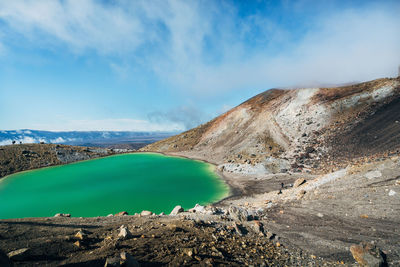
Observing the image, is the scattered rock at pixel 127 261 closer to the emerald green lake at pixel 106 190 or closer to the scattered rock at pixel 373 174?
the emerald green lake at pixel 106 190

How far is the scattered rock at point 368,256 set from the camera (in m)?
7.19

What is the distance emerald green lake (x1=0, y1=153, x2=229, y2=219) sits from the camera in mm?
20500

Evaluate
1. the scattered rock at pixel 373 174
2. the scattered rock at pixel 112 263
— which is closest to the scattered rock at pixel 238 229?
the scattered rock at pixel 112 263

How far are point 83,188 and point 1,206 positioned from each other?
850 cm

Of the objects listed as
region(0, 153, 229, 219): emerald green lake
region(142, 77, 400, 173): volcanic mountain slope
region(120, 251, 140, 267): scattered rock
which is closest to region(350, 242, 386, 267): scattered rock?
region(120, 251, 140, 267): scattered rock

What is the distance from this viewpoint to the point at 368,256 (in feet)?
24.3

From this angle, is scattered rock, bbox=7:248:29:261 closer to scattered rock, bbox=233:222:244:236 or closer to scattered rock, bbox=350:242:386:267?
scattered rock, bbox=233:222:244:236

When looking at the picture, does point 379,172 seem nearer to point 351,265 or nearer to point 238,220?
point 351,265

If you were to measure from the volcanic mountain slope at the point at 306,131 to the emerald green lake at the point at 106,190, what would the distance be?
971 centimetres

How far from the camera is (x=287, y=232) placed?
1042 centimetres

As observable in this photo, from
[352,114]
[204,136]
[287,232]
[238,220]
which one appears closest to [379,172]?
[287,232]

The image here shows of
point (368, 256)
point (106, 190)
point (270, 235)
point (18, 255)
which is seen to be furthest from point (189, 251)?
point (106, 190)

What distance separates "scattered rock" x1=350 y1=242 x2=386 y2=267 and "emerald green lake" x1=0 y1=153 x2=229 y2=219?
15.0 metres

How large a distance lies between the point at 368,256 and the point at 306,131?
3660 cm
